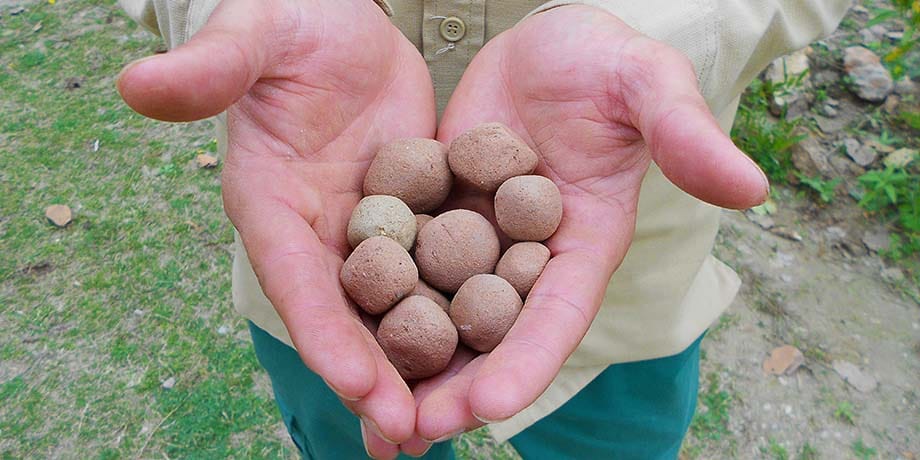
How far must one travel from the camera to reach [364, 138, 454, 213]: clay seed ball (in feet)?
4.48

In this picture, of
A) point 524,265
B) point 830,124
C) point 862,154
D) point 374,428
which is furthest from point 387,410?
point 830,124

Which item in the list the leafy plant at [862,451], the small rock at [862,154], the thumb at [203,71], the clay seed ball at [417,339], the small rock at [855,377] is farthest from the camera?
the small rock at [862,154]

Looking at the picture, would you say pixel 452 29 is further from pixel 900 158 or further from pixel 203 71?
pixel 900 158

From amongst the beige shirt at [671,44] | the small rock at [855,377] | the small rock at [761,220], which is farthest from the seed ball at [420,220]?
the small rock at [761,220]

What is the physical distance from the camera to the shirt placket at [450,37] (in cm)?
131

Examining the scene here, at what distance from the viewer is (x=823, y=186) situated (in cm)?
268

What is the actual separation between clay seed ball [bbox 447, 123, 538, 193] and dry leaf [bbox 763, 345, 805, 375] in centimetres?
127

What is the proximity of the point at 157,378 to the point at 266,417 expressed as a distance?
336 mm

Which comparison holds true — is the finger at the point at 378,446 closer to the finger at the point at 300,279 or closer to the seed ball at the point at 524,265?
the finger at the point at 300,279

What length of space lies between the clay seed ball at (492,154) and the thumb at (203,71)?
0.39 meters

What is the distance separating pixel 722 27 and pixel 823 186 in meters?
1.67

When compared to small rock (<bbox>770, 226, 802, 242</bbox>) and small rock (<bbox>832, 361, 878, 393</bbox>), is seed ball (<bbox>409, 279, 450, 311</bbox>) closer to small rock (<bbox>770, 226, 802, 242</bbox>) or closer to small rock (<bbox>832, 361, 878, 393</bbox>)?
small rock (<bbox>832, 361, 878, 393</bbox>)

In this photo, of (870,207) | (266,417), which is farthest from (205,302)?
(870,207)

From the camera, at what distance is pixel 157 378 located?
7.29 feet
